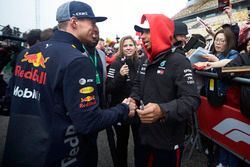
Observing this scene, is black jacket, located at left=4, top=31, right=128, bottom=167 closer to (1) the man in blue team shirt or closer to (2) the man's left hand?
(1) the man in blue team shirt

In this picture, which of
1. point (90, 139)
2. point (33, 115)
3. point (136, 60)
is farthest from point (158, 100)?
point (136, 60)

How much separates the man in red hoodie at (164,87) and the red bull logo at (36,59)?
2.73 feet

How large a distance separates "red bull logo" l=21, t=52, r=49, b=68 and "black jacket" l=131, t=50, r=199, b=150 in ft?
3.09

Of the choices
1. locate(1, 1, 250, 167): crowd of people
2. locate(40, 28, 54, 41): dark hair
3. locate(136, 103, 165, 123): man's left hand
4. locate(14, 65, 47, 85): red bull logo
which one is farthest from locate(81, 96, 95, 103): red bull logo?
locate(40, 28, 54, 41): dark hair

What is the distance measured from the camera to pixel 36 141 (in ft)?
5.38

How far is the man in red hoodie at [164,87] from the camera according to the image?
81.0 inches

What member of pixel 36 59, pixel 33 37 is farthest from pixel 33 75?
pixel 33 37

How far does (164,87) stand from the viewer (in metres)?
2.16

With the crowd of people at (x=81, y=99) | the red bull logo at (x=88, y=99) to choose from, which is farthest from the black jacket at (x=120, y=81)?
the red bull logo at (x=88, y=99)

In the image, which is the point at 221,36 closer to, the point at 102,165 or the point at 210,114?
the point at 210,114

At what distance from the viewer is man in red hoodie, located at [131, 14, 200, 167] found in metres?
2.06

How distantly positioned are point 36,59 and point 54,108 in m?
0.38

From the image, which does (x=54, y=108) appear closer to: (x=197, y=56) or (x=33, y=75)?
(x=33, y=75)

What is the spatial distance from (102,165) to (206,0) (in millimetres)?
30403
